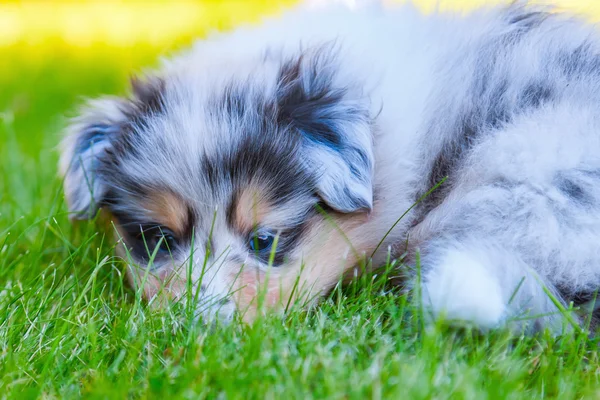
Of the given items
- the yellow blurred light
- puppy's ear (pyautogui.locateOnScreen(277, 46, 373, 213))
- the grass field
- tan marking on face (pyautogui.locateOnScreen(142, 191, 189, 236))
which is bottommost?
the yellow blurred light

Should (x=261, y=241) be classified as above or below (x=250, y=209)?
below

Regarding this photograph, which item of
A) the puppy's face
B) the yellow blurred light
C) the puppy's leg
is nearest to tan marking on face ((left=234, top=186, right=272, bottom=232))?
the puppy's face

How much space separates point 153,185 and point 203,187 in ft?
0.65

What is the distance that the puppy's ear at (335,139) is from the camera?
245 centimetres

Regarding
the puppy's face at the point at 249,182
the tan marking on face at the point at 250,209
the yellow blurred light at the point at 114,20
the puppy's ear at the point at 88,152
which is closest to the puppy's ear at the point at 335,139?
the puppy's face at the point at 249,182

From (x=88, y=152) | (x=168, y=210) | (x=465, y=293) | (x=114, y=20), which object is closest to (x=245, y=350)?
(x=465, y=293)

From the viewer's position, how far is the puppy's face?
2.42 meters

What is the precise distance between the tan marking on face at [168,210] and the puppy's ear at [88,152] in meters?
0.27

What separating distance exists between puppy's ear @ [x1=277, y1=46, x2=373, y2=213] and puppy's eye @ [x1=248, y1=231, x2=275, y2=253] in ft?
0.73

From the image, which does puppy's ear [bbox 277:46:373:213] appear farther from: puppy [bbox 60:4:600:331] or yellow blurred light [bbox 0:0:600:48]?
yellow blurred light [bbox 0:0:600:48]

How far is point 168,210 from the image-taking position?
2.51 metres

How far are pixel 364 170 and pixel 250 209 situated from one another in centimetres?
39

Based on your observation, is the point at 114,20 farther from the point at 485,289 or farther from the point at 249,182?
the point at 485,289

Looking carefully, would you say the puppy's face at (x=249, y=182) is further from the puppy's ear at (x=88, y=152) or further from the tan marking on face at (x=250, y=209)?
the puppy's ear at (x=88, y=152)
